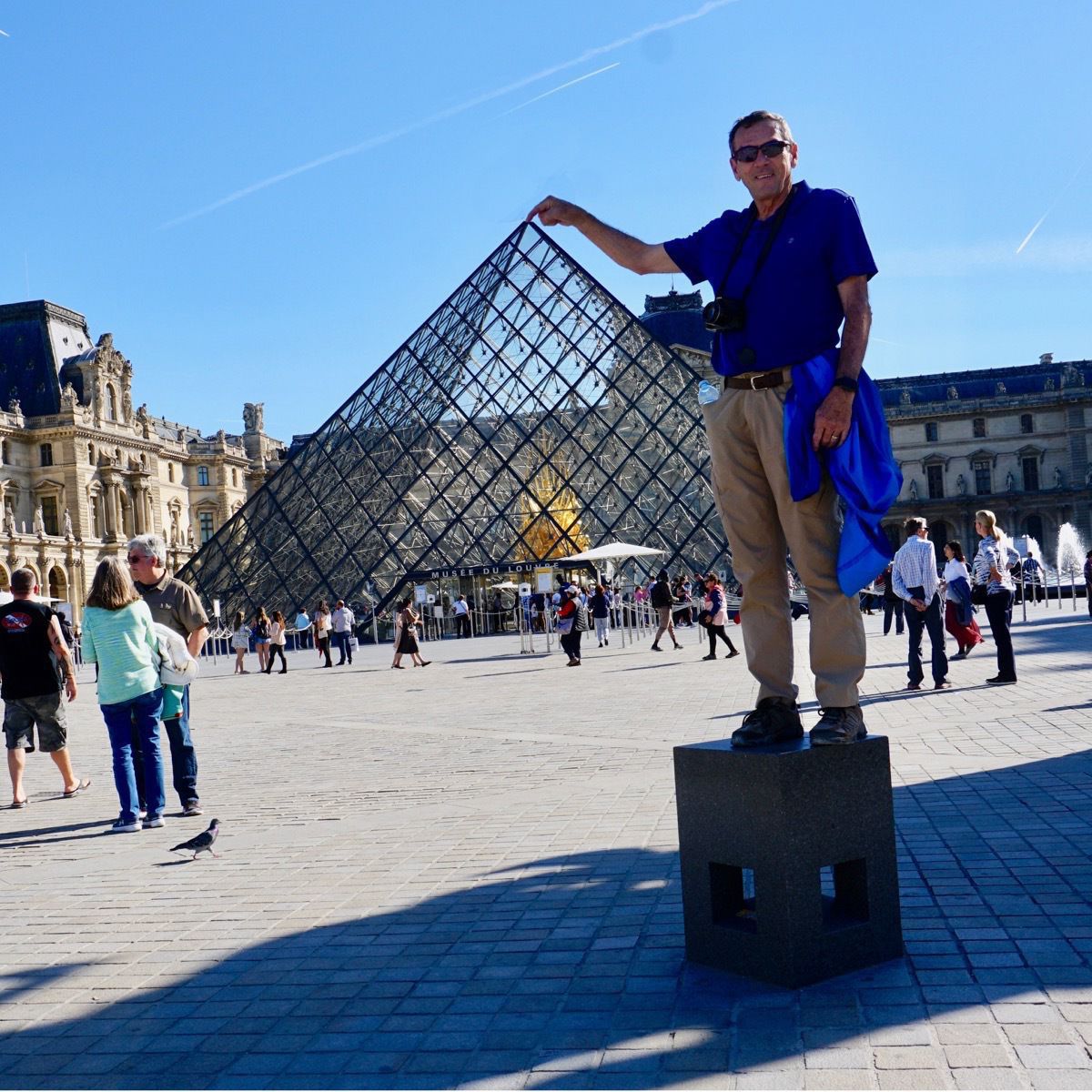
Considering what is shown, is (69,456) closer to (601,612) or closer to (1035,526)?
(601,612)

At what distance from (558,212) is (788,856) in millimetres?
1965

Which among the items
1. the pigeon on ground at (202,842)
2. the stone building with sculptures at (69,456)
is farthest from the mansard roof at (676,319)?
the pigeon on ground at (202,842)

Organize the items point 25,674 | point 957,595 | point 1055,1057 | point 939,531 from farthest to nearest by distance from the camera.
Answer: point 939,531 < point 957,595 < point 25,674 < point 1055,1057

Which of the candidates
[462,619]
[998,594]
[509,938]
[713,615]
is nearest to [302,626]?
[462,619]

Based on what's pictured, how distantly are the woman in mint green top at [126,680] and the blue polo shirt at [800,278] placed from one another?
389 cm

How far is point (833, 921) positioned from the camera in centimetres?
302

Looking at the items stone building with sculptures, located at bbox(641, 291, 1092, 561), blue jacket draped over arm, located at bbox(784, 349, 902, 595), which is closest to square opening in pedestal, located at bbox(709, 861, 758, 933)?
blue jacket draped over arm, located at bbox(784, 349, 902, 595)

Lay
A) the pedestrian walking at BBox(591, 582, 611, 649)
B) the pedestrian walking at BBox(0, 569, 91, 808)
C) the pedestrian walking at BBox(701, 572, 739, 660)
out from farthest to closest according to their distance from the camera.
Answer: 1. the pedestrian walking at BBox(591, 582, 611, 649)
2. the pedestrian walking at BBox(701, 572, 739, 660)
3. the pedestrian walking at BBox(0, 569, 91, 808)

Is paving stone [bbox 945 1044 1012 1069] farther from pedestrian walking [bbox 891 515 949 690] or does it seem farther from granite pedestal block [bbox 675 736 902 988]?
pedestrian walking [bbox 891 515 949 690]

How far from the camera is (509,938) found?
3.47 m

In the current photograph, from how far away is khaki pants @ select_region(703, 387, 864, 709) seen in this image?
3.09 m

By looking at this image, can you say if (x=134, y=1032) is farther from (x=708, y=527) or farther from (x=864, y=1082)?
(x=708, y=527)

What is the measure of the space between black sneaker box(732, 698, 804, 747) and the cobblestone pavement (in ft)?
2.00

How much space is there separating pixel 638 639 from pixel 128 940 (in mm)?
20961
